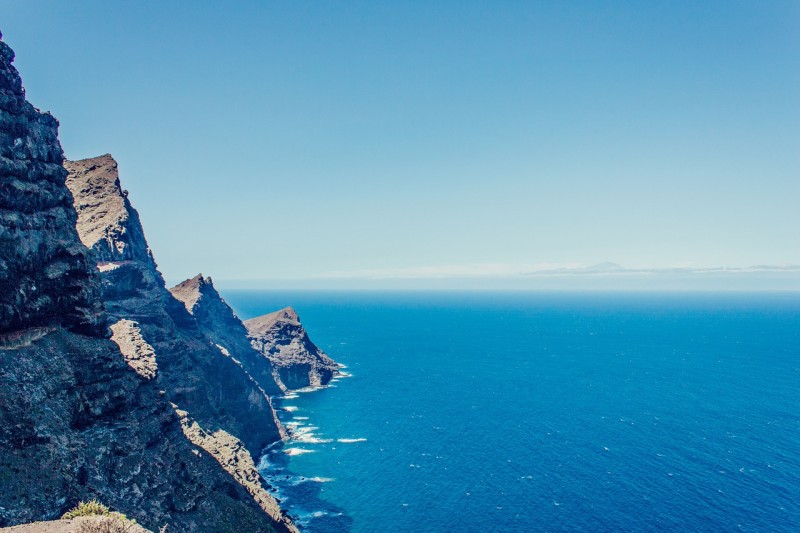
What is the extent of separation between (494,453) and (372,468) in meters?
34.8

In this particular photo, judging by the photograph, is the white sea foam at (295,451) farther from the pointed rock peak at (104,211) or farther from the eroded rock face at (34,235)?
the eroded rock face at (34,235)

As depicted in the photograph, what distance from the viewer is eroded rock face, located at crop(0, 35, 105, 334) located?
58.4 metres

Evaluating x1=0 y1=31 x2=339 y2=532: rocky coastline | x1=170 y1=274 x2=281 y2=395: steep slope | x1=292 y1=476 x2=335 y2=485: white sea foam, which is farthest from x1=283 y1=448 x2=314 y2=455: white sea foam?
x1=170 y1=274 x2=281 y2=395: steep slope

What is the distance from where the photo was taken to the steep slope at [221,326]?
16562 centimetres

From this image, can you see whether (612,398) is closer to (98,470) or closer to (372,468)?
(372,468)

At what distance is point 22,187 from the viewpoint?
203 ft

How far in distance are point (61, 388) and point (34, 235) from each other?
20806 mm

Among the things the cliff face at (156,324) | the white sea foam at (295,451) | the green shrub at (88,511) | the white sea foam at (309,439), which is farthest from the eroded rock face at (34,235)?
the white sea foam at (309,439)

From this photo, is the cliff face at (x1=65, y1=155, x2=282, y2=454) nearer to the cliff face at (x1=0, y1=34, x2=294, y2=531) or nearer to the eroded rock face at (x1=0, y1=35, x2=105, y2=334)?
the cliff face at (x1=0, y1=34, x2=294, y2=531)

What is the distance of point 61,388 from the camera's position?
57.4 meters

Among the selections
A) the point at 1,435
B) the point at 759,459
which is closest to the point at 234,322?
the point at 1,435

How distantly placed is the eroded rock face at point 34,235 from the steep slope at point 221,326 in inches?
3756

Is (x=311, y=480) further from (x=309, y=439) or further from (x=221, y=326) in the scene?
(x=221, y=326)

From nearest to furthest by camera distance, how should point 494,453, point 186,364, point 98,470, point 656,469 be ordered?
point 98,470 < point 186,364 < point 656,469 < point 494,453
